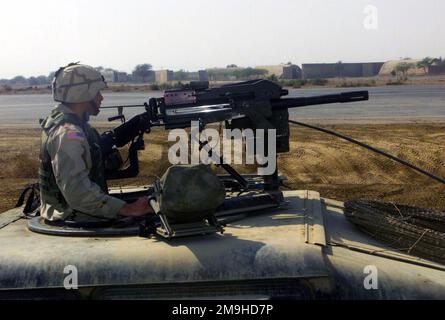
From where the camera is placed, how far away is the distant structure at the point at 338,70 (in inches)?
4134

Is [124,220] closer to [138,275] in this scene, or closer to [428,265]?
[138,275]

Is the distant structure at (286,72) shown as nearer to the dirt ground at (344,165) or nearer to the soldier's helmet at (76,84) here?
the dirt ground at (344,165)

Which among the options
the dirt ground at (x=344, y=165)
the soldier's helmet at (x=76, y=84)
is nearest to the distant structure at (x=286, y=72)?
the dirt ground at (x=344, y=165)

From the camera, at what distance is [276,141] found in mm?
4949

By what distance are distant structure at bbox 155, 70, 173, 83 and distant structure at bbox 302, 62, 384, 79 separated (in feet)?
91.9

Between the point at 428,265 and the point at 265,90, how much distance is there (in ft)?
6.09

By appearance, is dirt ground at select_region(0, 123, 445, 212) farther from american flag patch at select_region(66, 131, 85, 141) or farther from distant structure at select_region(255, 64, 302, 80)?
distant structure at select_region(255, 64, 302, 80)

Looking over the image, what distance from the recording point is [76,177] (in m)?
3.95

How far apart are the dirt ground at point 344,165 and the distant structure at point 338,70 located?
8766 cm

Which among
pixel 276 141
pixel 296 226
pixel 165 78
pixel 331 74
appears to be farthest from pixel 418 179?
pixel 165 78

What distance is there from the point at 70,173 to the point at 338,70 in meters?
106

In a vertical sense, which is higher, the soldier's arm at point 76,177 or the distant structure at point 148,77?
the distant structure at point 148,77

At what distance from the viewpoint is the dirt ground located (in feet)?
36.5

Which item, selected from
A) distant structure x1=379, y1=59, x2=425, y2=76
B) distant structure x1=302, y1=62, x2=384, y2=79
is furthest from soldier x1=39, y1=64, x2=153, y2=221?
distant structure x1=379, y1=59, x2=425, y2=76
